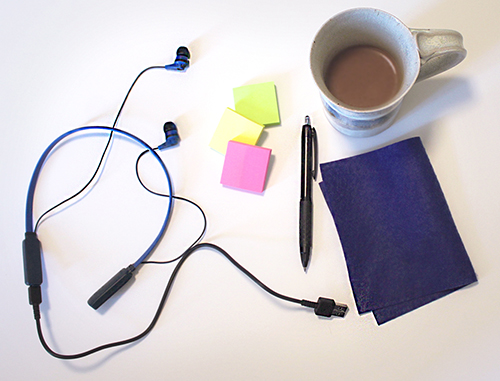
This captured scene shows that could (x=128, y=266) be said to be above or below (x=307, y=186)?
below

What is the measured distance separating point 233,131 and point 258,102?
7 centimetres

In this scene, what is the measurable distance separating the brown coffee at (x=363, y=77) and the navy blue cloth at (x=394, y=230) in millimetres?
94

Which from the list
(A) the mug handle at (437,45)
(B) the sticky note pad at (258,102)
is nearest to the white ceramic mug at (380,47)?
(A) the mug handle at (437,45)

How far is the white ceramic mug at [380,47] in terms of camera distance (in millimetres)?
533

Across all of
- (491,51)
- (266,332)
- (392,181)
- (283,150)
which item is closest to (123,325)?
(266,332)

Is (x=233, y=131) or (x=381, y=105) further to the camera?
(x=233, y=131)

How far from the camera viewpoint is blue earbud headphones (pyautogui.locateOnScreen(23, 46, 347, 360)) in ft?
2.10

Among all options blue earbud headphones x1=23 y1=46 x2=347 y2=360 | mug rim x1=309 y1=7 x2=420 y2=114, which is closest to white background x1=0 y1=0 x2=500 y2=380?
blue earbud headphones x1=23 y1=46 x2=347 y2=360

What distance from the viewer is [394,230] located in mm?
637

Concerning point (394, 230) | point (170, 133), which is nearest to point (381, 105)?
point (394, 230)

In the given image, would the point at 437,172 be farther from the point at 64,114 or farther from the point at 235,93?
the point at 64,114

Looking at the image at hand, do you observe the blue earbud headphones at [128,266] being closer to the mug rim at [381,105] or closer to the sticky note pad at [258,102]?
the sticky note pad at [258,102]

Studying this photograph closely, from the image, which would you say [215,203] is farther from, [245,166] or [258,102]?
[258,102]

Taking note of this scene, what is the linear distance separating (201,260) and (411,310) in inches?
13.2
